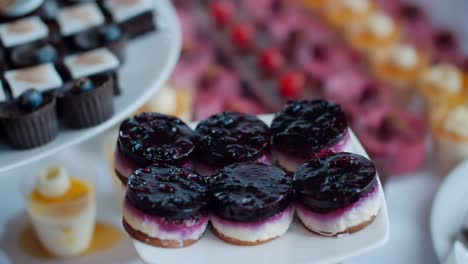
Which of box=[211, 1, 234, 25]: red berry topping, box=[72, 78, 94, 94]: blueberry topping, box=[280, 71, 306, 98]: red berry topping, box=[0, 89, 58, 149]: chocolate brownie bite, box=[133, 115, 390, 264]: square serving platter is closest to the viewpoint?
box=[133, 115, 390, 264]: square serving platter

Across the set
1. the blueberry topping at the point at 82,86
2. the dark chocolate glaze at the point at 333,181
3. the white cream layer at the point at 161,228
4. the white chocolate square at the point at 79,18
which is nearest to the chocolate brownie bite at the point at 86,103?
the blueberry topping at the point at 82,86

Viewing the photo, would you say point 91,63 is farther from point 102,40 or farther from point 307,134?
point 307,134

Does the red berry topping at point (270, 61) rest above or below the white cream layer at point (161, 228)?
below

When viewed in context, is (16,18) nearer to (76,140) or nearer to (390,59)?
(76,140)

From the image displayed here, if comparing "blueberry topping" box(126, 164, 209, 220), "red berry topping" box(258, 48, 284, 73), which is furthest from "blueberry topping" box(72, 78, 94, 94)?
"red berry topping" box(258, 48, 284, 73)

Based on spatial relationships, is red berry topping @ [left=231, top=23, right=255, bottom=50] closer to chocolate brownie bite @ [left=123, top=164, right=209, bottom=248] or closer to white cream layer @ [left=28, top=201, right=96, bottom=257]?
white cream layer @ [left=28, top=201, right=96, bottom=257]

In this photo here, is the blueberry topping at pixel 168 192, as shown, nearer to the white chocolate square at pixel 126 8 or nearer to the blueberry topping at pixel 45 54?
the blueberry topping at pixel 45 54
